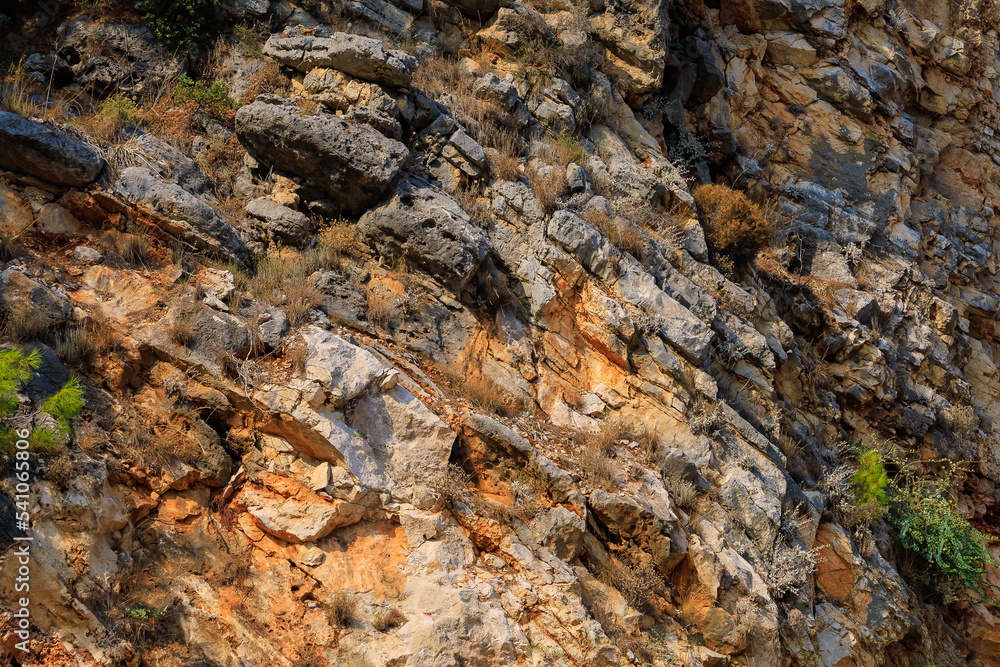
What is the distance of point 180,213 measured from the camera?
6.40 meters

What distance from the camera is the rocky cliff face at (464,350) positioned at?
191 inches

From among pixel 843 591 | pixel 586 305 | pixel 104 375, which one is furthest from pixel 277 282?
pixel 843 591

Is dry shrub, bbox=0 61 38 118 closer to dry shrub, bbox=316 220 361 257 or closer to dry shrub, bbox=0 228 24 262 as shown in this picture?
dry shrub, bbox=0 228 24 262

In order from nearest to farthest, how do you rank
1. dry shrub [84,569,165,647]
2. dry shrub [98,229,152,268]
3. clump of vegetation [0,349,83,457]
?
1. dry shrub [84,569,165,647]
2. clump of vegetation [0,349,83,457]
3. dry shrub [98,229,152,268]

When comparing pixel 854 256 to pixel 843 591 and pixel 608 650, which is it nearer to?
pixel 843 591

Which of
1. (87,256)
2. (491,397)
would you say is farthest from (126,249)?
(491,397)

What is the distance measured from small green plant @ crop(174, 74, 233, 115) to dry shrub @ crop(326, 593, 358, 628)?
6280 mm

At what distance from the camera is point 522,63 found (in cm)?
986

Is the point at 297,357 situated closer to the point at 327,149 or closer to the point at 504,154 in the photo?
the point at 327,149

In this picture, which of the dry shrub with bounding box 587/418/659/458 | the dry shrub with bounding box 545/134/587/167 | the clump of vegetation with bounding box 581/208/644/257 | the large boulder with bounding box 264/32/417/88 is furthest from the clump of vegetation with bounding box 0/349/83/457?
the dry shrub with bounding box 545/134/587/167

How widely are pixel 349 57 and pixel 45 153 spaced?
3.45 m

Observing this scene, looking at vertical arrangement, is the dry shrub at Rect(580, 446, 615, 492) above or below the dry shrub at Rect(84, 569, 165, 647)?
above

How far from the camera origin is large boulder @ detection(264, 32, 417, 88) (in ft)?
25.6

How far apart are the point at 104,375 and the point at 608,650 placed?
4581 mm
